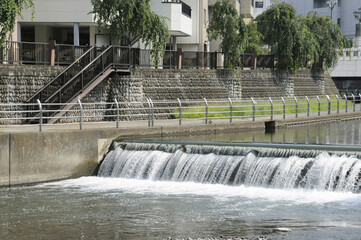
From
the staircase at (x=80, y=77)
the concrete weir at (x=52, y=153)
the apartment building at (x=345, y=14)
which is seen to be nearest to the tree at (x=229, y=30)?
the staircase at (x=80, y=77)

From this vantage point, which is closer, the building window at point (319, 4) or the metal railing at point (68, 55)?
the metal railing at point (68, 55)

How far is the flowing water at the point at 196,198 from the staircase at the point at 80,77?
18.5 ft

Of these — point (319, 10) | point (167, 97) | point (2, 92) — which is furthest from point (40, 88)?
point (319, 10)

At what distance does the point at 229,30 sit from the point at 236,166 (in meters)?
24.0

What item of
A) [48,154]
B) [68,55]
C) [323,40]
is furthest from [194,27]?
[48,154]

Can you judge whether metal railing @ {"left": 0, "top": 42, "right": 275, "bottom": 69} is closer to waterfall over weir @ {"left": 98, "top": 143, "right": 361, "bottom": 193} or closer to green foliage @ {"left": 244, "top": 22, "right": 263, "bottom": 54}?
waterfall over weir @ {"left": 98, "top": 143, "right": 361, "bottom": 193}

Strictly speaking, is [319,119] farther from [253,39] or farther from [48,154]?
[48,154]

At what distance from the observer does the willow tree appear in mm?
32469

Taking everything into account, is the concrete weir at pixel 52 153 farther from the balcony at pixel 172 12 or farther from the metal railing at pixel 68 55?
the balcony at pixel 172 12

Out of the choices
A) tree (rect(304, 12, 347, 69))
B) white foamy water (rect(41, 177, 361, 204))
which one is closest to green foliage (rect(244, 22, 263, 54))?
tree (rect(304, 12, 347, 69))

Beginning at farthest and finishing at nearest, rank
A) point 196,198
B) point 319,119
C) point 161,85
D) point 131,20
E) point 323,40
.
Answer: point 323,40, point 319,119, point 161,85, point 131,20, point 196,198

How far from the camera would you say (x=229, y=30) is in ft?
140

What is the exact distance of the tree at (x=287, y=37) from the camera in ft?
155

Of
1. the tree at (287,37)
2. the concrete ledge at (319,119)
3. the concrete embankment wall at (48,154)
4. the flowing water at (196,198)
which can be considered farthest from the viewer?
the tree at (287,37)
